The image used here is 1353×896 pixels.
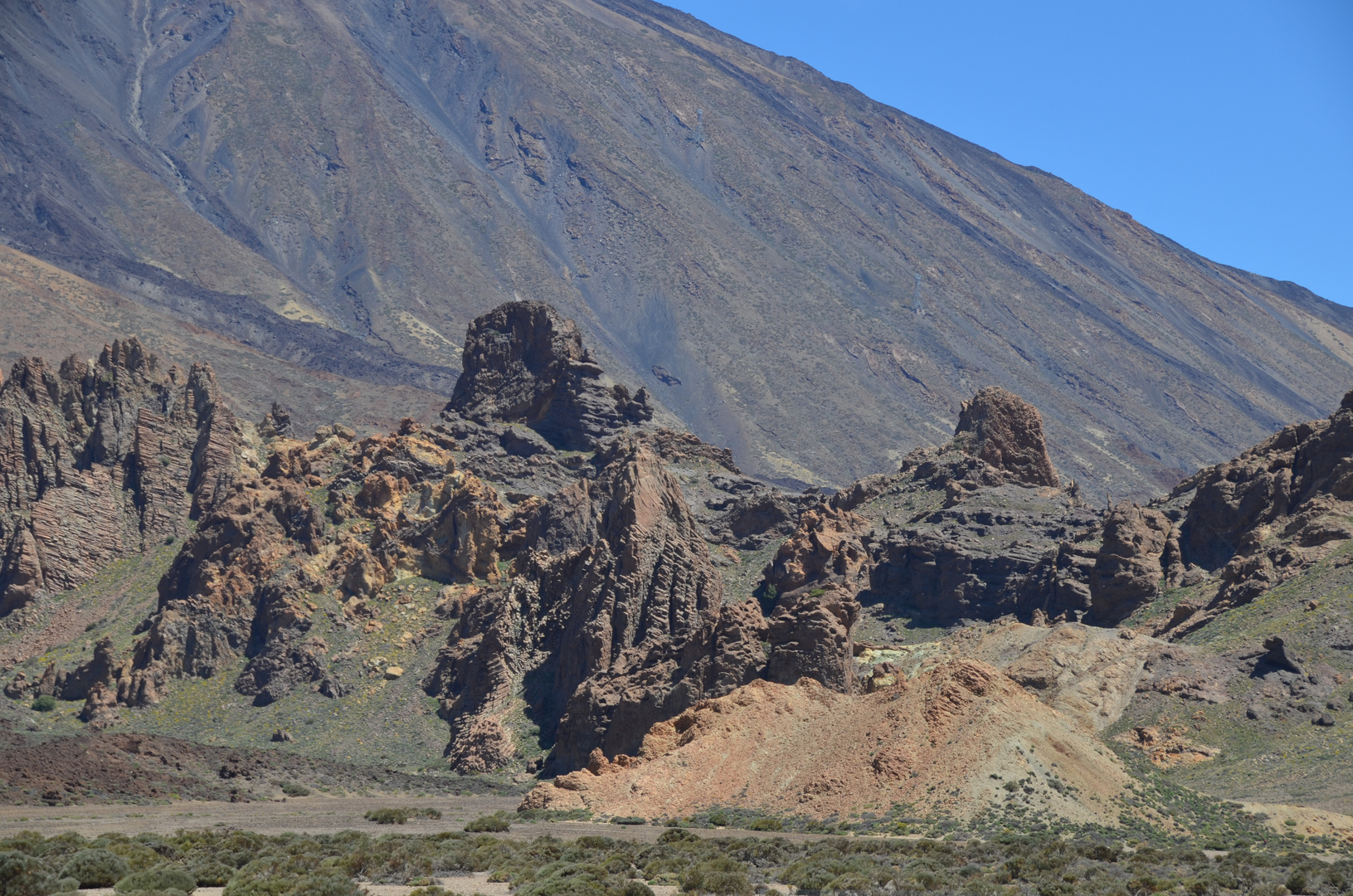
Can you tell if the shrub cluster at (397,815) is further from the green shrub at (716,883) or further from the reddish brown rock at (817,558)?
the reddish brown rock at (817,558)

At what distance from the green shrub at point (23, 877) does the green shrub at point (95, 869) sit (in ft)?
1.97

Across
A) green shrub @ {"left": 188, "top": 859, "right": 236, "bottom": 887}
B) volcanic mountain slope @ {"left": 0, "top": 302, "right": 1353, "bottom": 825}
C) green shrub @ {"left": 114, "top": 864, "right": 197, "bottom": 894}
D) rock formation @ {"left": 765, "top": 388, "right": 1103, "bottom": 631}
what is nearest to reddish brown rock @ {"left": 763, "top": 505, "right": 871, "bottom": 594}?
rock formation @ {"left": 765, "top": 388, "right": 1103, "bottom": 631}

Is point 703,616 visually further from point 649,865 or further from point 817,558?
point 649,865

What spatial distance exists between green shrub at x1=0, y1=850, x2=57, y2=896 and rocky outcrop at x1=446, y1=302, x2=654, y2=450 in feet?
302

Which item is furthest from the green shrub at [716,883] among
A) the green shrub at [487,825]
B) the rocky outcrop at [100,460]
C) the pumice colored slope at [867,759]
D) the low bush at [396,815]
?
the rocky outcrop at [100,460]

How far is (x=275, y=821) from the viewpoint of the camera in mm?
61500

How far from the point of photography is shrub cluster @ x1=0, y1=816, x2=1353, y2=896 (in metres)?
39.4

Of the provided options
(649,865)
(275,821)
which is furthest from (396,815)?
(649,865)

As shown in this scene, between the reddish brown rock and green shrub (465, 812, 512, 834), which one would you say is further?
the reddish brown rock

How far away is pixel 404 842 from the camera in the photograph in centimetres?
4881

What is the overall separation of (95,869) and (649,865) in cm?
1454

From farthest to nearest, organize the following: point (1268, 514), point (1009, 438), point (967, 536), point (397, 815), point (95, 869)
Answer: point (1009, 438)
point (967, 536)
point (1268, 514)
point (397, 815)
point (95, 869)

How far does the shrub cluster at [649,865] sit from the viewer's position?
3938cm

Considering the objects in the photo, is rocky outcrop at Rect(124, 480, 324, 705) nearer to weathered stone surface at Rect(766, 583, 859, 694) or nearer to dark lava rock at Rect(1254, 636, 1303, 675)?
weathered stone surface at Rect(766, 583, 859, 694)
